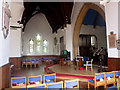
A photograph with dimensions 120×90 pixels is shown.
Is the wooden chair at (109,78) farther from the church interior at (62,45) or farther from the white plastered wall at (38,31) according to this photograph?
the white plastered wall at (38,31)

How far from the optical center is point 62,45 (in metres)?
12.7

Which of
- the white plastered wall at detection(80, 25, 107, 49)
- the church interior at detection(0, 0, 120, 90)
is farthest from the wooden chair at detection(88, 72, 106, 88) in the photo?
the white plastered wall at detection(80, 25, 107, 49)

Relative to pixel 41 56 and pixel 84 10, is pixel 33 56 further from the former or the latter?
pixel 84 10

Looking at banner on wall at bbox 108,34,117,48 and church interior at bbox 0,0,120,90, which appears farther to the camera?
banner on wall at bbox 108,34,117,48

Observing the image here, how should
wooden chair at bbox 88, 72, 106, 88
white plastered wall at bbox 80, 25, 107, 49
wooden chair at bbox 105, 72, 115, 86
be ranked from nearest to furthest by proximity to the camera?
wooden chair at bbox 88, 72, 106, 88
wooden chair at bbox 105, 72, 115, 86
white plastered wall at bbox 80, 25, 107, 49

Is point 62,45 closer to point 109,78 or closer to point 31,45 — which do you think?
point 31,45

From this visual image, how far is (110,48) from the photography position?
15.8 feet

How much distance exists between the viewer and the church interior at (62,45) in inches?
120

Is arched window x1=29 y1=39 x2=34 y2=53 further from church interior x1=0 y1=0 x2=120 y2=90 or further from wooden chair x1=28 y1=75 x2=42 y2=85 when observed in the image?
wooden chair x1=28 y1=75 x2=42 y2=85

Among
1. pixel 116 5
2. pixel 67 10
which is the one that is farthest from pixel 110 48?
pixel 67 10

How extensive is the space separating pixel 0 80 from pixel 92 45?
11.6m

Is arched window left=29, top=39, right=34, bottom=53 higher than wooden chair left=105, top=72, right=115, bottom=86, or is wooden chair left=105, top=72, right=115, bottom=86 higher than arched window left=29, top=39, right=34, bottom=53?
arched window left=29, top=39, right=34, bottom=53

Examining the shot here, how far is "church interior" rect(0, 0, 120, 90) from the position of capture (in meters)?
3.05

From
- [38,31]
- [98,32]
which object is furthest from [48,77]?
[38,31]
